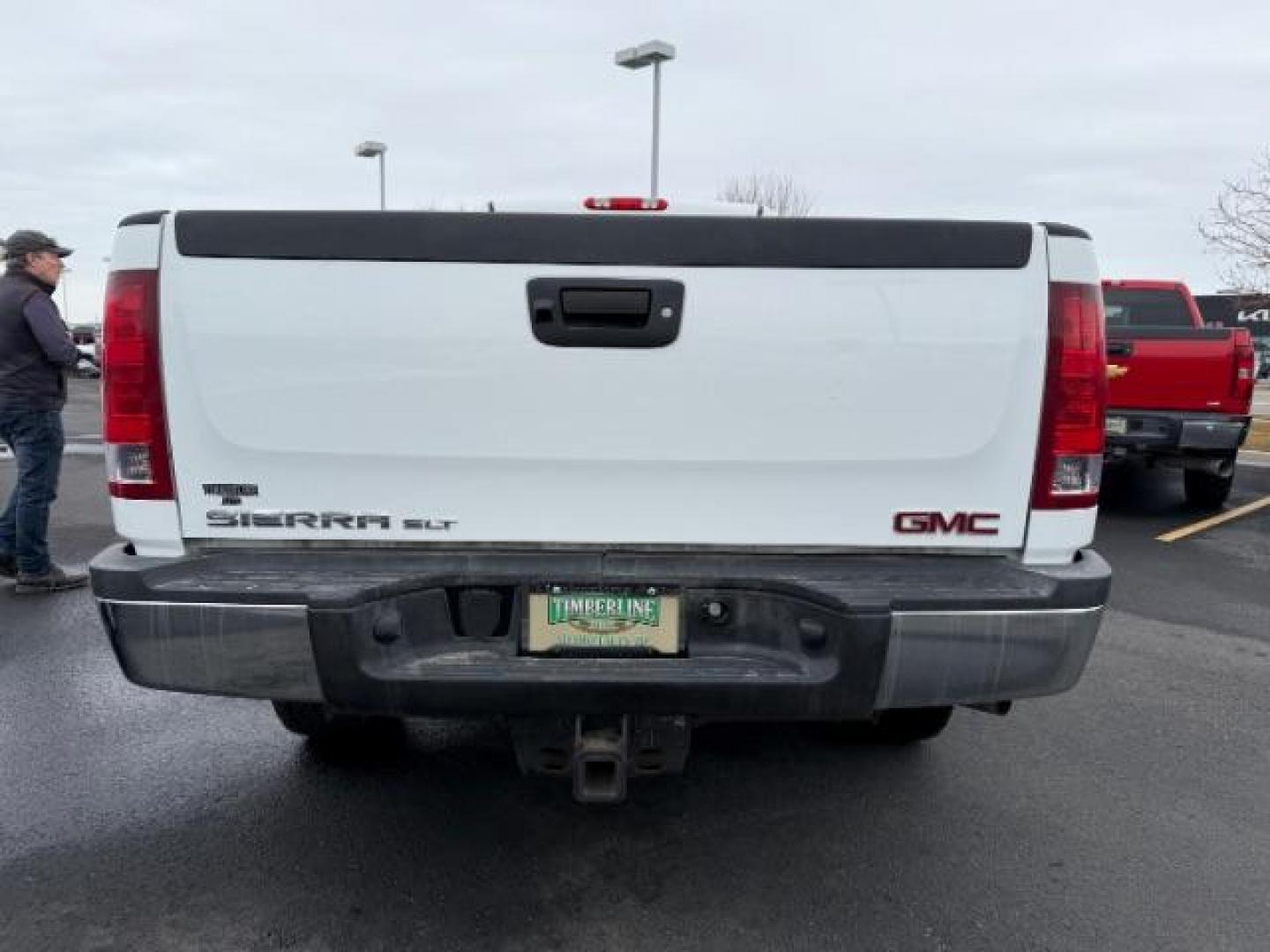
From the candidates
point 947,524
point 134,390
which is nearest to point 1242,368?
point 947,524

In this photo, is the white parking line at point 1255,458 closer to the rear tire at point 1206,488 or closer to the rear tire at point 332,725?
the rear tire at point 1206,488

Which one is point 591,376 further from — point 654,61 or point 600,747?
point 654,61

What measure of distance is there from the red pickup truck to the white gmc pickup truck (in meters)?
6.10

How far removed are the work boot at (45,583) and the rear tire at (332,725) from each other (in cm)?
289

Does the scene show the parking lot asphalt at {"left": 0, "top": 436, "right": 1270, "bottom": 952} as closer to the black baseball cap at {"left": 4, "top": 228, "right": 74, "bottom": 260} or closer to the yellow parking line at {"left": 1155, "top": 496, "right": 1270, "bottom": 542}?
the black baseball cap at {"left": 4, "top": 228, "right": 74, "bottom": 260}

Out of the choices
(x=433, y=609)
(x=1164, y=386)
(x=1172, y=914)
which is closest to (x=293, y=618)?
(x=433, y=609)

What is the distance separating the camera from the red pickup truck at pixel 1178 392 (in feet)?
25.1

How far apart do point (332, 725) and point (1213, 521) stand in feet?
25.4

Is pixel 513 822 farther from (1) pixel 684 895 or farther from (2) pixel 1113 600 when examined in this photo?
(2) pixel 1113 600

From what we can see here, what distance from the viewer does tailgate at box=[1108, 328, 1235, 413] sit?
25.0 feet

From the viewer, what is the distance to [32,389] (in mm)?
5199

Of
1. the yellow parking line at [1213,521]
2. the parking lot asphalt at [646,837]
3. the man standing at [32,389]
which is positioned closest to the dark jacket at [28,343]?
the man standing at [32,389]

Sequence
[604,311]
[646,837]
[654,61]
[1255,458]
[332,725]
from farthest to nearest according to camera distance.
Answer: [654,61] < [1255,458] < [332,725] < [646,837] < [604,311]

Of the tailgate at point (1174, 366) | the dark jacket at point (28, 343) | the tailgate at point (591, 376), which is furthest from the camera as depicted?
the tailgate at point (1174, 366)
